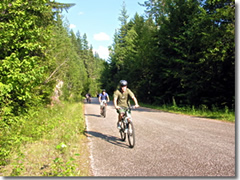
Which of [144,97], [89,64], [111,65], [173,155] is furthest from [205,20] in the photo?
[89,64]

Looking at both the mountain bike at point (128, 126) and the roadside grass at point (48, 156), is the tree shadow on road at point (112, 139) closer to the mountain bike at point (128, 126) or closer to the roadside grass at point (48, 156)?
the mountain bike at point (128, 126)

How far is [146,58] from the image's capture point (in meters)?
32.2

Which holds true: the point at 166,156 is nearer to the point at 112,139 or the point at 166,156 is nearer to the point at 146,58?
the point at 112,139

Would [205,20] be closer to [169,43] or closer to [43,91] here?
[169,43]

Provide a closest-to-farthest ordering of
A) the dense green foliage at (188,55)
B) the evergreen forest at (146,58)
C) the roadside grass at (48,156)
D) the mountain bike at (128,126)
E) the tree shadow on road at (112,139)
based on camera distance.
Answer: the roadside grass at (48,156) → the mountain bike at (128,126) → the tree shadow on road at (112,139) → the evergreen forest at (146,58) → the dense green foliage at (188,55)

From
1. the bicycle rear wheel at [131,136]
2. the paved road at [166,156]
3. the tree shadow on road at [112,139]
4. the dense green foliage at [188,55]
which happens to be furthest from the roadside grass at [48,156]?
the dense green foliage at [188,55]

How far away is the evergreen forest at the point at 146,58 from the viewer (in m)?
7.55

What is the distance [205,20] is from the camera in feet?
55.1

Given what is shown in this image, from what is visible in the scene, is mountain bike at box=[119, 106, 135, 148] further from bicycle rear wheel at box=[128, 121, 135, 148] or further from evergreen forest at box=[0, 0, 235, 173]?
evergreen forest at box=[0, 0, 235, 173]

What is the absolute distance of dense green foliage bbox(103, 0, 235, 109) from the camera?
15.6m

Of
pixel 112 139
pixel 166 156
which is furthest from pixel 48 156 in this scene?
pixel 166 156

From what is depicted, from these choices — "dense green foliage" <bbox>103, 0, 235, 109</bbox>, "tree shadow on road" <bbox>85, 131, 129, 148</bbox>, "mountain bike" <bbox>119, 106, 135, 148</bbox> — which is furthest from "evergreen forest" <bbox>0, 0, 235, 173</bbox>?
"mountain bike" <bbox>119, 106, 135, 148</bbox>

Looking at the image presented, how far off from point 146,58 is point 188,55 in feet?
36.4

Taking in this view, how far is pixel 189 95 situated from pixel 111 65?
124 feet
